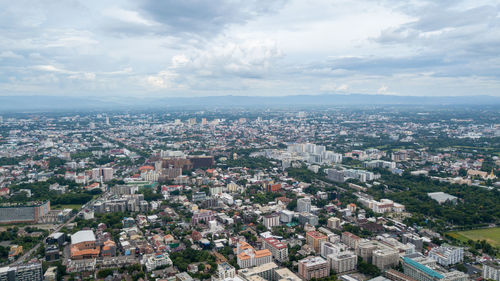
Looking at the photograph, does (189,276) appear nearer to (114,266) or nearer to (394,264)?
(114,266)

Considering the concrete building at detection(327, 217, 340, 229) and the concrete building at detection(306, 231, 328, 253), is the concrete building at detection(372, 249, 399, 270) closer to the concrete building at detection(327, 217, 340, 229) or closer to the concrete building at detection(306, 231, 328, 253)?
the concrete building at detection(306, 231, 328, 253)

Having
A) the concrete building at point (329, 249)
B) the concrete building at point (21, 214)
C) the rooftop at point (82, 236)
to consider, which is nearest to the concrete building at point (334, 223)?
the concrete building at point (329, 249)

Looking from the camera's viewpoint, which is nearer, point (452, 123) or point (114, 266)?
point (114, 266)

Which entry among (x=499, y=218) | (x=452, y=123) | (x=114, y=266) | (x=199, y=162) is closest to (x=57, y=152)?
(x=199, y=162)

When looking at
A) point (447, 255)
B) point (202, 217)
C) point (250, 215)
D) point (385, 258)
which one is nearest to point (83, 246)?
point (202, 217)

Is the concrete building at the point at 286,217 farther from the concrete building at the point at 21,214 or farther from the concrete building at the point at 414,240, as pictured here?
the concrete building at the point at 21,214

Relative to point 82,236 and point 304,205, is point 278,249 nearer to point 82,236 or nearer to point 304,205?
point 304,205
